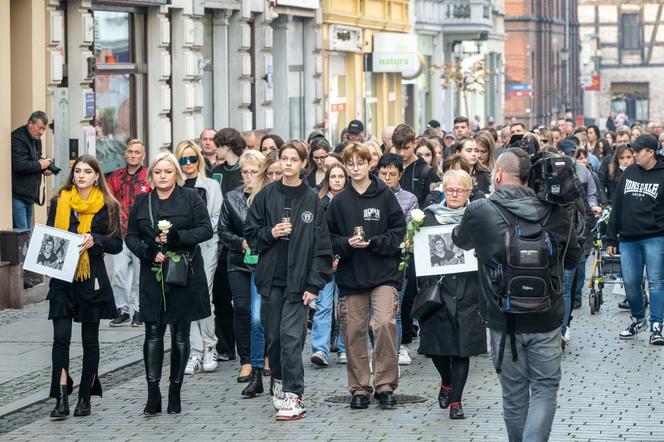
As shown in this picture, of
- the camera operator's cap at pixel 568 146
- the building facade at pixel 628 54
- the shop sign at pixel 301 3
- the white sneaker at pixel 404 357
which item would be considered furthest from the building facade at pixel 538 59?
the white sneaker at pixel 404 357

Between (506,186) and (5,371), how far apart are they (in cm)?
587

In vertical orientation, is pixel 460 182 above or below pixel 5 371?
above

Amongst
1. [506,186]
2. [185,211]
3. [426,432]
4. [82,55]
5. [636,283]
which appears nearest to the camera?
[506,186]

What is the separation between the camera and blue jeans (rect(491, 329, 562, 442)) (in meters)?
9.16

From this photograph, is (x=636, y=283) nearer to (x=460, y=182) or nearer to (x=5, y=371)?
(x=460, y=182)

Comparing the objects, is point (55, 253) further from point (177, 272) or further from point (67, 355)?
point (177, 272)

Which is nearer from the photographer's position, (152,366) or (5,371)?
(152,366)

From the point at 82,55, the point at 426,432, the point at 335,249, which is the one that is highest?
the point at 82,55

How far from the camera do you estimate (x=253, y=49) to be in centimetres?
3011

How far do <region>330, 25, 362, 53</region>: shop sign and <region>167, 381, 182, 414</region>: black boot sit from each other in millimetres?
23903

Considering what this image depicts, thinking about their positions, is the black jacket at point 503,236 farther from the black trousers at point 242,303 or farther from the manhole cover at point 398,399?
the black trousers at point 242,303

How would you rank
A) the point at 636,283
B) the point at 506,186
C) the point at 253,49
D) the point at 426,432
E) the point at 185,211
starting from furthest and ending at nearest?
the point at 253,49, the point at 636,283, the point at 185,211, the point at 426,432, the point at 506,186

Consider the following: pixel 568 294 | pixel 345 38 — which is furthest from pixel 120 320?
pixel 345 38

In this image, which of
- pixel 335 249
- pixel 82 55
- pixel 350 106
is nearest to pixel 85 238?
pixel 335 249
